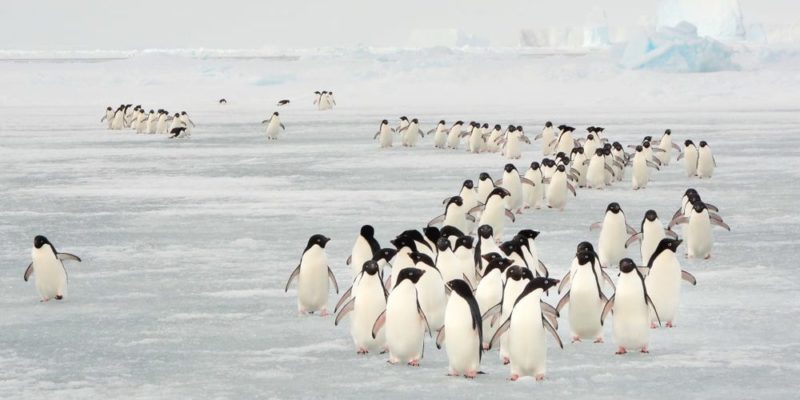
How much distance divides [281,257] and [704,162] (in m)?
7.45

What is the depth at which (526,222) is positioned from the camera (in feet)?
36.7

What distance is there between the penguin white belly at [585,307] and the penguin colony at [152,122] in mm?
19097

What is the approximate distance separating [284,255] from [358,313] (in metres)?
3.16

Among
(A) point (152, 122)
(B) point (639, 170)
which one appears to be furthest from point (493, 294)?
(A) point (152, 122)

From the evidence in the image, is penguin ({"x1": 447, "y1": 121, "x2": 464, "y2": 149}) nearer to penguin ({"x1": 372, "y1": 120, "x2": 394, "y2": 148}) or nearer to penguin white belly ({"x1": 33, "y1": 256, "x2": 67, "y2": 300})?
penguin ({"x1": 372, "y1": 120, "x2": 394, "y2": 148})

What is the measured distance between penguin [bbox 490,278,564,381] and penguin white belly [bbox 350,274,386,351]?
724mm

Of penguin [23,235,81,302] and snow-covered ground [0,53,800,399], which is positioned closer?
snow-covered ground [0,53,800,399]

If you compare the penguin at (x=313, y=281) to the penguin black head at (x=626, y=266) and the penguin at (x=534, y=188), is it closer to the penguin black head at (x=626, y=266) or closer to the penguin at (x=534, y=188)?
the penguin black head at (x=626, y=266)

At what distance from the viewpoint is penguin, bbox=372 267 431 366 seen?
18.5 ft

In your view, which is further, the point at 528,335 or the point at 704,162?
the point at 704,162

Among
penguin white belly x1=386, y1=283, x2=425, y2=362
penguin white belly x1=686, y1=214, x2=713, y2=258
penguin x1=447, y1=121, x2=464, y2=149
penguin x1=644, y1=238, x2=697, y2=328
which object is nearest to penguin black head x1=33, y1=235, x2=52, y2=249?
penguin white belly x1=386, y1=283, x2=425, y2=362

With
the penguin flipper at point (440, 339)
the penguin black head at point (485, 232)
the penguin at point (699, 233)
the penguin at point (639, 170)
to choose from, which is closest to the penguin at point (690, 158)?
the penguin at point (639, 170)

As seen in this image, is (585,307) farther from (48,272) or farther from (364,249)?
(48,272)

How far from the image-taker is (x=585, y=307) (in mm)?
6125
